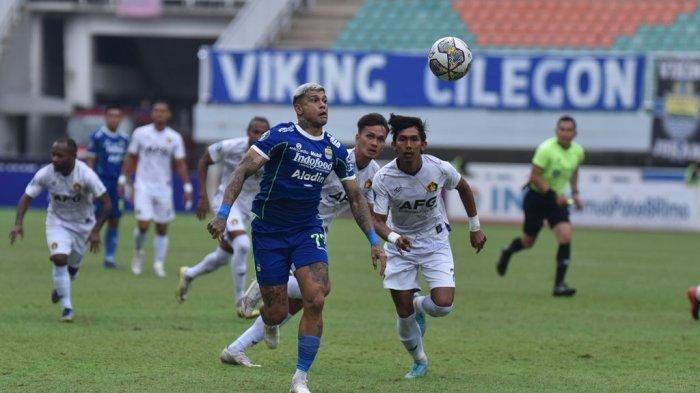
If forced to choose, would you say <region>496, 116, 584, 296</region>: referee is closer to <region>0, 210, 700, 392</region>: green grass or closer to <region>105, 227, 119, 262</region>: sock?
<region>0, 210, 700, 392</region>: green grass

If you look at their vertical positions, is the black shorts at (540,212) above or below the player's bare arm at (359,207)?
below

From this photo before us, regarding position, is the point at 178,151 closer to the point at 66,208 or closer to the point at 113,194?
the point at 113,194

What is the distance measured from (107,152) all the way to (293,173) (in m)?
10.1

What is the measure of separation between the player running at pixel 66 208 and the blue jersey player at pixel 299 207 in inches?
153

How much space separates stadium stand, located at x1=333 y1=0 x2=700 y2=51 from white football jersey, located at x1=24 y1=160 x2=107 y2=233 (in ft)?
83.2

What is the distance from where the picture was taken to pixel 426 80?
34094mm

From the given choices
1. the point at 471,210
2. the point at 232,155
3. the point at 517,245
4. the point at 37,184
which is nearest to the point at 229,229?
the point at 232,155

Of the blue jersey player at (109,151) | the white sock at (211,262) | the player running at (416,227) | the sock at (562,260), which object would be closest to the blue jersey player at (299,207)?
the player running at (416,227)

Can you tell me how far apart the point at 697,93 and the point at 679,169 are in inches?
78.1

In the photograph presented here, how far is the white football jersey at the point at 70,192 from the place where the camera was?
12.6 meters

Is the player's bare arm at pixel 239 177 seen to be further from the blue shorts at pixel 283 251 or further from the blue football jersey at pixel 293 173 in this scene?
the blue shorts at pixel 283 251

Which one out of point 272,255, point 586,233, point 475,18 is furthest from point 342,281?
point 475,18

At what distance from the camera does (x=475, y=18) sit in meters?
37.7

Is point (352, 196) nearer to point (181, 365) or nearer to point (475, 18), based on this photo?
point (181, 365)
